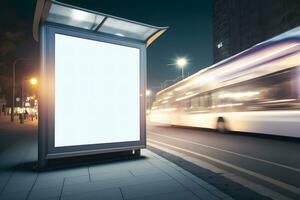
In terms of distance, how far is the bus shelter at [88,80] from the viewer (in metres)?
6.00

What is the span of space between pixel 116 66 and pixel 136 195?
11.7ft

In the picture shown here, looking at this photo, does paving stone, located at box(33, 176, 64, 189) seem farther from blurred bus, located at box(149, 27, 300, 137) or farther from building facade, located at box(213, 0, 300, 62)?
building facade, located at box(213, 0, 300, 62)

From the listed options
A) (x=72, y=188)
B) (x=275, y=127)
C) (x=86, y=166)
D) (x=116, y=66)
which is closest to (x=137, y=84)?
(x=116, y=66)

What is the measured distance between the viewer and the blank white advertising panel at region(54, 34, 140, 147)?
622 centimetres

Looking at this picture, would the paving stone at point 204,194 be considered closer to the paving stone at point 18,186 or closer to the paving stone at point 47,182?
the paving stone at point 47,182

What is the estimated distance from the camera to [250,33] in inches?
2618

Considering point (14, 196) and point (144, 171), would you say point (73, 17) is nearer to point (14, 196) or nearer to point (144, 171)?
point (144, 171)

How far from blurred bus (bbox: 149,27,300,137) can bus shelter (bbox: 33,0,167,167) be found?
17.0ft

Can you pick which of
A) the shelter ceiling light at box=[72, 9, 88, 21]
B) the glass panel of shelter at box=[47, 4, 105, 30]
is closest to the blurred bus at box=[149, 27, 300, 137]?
the glass panel of shelter at box=[47, 4, 105, 30]

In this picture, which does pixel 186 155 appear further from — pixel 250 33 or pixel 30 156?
pixel 250 33

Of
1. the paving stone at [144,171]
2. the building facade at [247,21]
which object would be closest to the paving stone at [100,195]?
the paving stone at [144,171]

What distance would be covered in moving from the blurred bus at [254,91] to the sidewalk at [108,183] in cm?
545

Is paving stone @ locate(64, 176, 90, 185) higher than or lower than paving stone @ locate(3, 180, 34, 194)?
higher

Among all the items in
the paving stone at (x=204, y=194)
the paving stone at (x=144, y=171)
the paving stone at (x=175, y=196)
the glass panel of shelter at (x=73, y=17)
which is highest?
the glass panel of shelter at (x=73, y=17)
